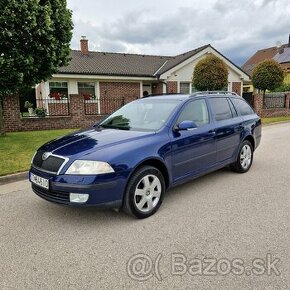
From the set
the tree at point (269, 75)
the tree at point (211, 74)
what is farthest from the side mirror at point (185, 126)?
the tree at point (269, 75)

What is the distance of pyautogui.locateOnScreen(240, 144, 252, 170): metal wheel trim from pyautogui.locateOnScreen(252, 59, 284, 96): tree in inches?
580

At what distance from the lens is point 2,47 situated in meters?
8.25

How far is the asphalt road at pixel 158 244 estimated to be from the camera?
8.50 feet

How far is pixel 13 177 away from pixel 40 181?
2.39m

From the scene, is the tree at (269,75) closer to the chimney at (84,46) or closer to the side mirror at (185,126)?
the chimney at (84,46)

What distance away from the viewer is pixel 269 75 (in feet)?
61.3

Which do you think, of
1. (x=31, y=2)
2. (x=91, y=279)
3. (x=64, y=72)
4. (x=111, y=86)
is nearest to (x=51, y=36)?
(x=31, y=2)

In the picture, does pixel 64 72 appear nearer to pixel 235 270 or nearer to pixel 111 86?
pixel 111 86

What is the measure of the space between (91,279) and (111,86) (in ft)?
58.7

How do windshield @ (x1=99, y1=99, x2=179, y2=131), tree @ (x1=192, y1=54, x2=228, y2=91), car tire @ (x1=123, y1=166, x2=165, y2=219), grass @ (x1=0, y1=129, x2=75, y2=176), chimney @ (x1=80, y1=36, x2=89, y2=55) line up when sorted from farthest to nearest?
chimney @ (x1=80, y1=36, x2=89, y2=55) < tree @ (x1=192, y1=54, x2=228, y2=91) < grass @ (x1=0, y1=129, x2=75, y2=176) < windshield @ (x1=99, y1=99, x2=179, y2=131) < car tire @ (x1=123, y1=166, x2=165, y2=219)

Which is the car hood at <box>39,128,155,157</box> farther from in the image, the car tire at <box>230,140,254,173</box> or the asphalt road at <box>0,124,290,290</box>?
the car tire at <box>230,140,254,173</box>

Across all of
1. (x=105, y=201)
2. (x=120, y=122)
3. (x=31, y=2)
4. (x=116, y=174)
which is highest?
(x=31, y=2)

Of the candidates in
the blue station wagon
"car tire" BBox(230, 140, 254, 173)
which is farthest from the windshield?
"car tire" BBox(230, 140, 254, 173)

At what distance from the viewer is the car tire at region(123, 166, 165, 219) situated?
3592mm
